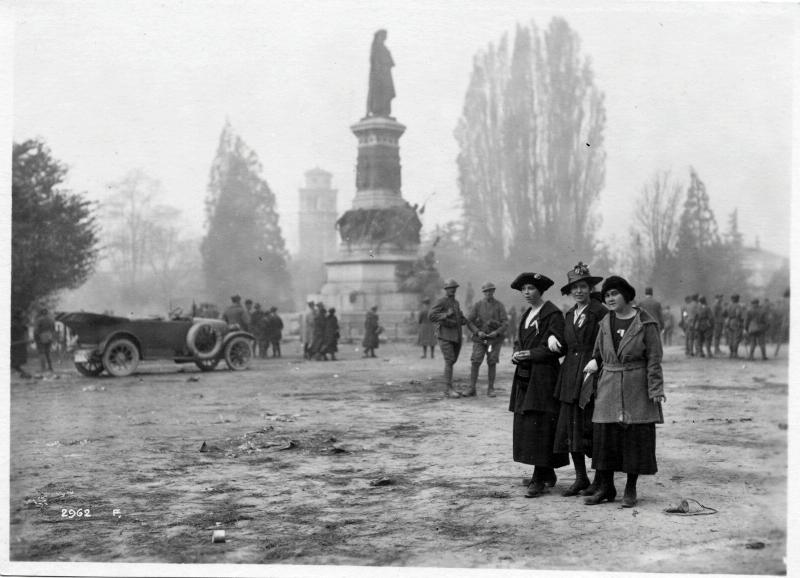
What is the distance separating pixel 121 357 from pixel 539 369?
11350 mm

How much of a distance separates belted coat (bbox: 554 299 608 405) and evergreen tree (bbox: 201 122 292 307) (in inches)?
1458

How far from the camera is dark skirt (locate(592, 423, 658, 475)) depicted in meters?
6.11

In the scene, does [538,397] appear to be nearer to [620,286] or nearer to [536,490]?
[536,490]

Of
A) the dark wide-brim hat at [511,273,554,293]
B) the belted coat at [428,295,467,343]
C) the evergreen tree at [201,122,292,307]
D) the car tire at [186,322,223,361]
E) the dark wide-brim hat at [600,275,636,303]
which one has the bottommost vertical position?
the car tire at [186,322,223,361]

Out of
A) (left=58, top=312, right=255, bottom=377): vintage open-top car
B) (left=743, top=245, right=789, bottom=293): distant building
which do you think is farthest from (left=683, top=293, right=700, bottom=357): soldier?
(left=58, top=312, right=255, bottom=377): vintage open-top car

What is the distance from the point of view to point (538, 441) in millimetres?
6656

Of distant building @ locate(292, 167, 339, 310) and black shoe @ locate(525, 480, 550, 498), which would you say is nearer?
black shoe @ locate(525, 480, 550, 498)

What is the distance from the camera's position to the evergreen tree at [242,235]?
42906 mm

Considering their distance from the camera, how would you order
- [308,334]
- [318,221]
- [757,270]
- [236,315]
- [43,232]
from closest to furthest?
[43,232], [757,270], [236,315], [308,334], [318,221]

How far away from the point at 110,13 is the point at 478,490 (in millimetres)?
6185

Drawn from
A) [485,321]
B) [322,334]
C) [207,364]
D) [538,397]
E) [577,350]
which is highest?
[485,321]

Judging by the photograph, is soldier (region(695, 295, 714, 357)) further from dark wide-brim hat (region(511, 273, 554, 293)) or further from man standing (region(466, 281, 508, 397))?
dark wide-brim hat (region(511, 273, 554, 293))

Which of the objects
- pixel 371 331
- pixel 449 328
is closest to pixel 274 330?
pixel 371 331

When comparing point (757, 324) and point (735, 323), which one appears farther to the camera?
point (735, 323)
